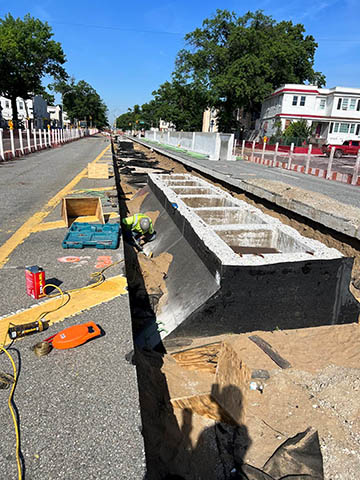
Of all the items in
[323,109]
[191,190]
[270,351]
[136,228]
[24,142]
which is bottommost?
[270,351]

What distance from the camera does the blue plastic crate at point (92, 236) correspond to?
4762 millimetres

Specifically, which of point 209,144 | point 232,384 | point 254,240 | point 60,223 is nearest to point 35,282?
point 232,384

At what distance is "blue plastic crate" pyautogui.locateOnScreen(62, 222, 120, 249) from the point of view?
4762mm

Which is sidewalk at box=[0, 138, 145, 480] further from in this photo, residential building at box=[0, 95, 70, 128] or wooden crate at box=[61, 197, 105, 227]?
residential building at box=[0, 95, 70, 128]

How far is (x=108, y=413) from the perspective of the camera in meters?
2.04

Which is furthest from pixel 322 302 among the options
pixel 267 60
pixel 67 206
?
pixel 267 60

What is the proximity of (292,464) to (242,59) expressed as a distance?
53.5 m

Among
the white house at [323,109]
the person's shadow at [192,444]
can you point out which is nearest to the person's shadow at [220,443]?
the person's shadow at [192,444]

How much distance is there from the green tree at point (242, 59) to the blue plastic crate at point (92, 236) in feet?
159

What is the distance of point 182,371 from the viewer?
3.60 m

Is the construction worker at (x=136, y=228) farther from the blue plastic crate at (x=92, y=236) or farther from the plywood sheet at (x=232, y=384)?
the plywood sheet at (x=232, y=384)

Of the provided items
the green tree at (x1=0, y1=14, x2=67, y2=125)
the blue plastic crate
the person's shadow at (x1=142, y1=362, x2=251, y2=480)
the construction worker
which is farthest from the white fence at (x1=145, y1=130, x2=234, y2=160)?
the green tree at (x1=0, y1=14, x2=67, y2=125)

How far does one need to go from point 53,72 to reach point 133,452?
217 ft

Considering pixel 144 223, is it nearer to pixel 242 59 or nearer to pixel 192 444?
pixel 192 444
